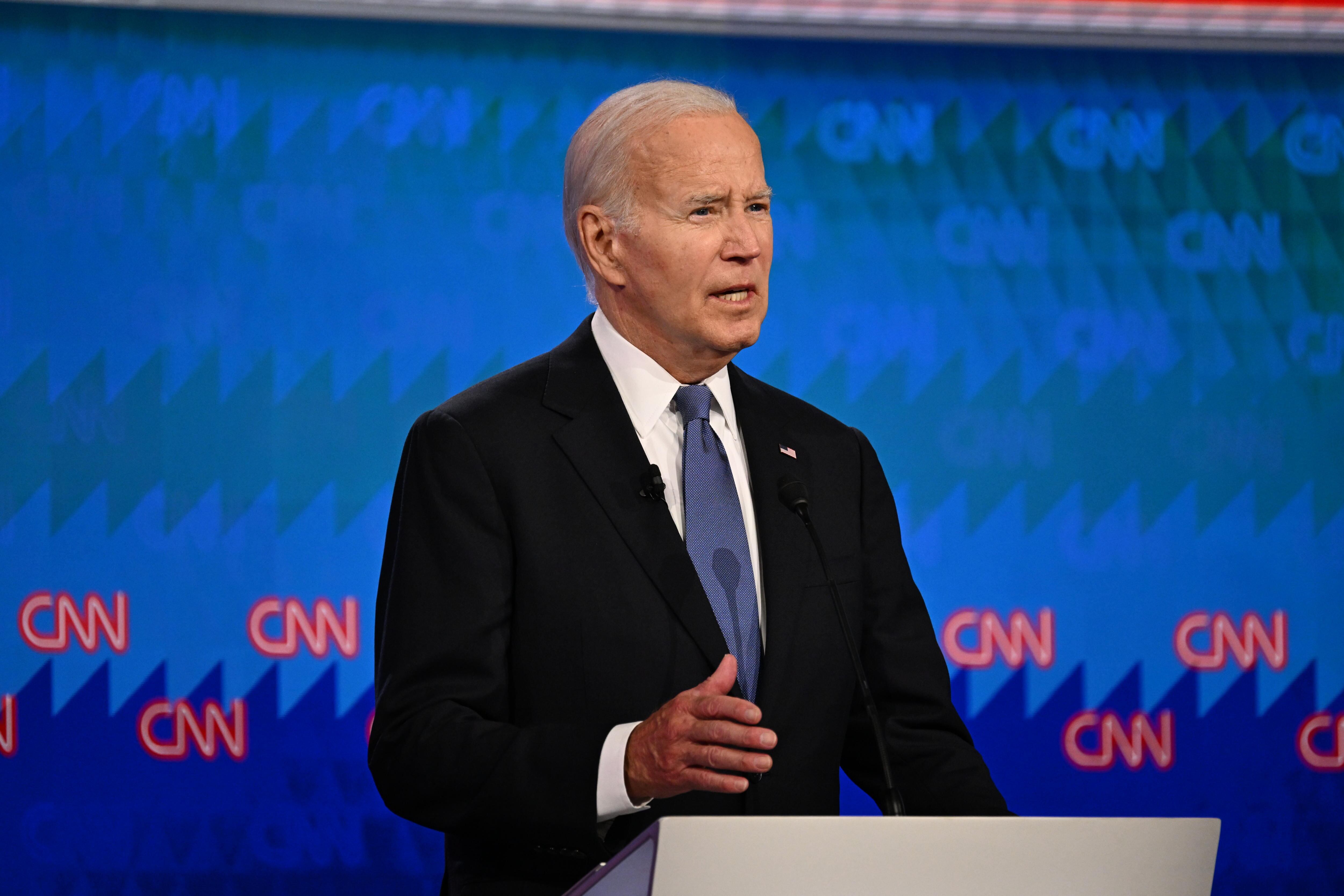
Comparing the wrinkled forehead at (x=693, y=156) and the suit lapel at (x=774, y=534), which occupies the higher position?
the wrinkled forehead at (x=693, y=156)

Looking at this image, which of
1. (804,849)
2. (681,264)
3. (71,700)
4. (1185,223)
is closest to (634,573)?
(681,264)

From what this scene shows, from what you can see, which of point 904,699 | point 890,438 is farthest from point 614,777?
point 890,438

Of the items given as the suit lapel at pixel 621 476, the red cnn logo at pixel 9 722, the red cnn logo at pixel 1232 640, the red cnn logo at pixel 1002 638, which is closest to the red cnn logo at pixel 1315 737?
the red cnn logo at pixel 1232 640

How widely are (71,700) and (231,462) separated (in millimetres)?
616

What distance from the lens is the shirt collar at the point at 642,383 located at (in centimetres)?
185

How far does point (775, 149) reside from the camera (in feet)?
10.5

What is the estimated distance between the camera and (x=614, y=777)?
1.44 metres

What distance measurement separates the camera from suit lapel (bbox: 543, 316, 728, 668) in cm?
167

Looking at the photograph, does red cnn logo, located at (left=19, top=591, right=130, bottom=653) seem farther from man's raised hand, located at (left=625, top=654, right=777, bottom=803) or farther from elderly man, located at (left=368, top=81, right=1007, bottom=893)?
man's raised hand, located at (left=625, top=654, right=777, bottom=803)

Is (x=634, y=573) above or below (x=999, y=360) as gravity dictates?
below

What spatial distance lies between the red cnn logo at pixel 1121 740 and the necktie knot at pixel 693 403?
173 centimetres

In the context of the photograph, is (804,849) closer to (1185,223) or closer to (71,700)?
(71,700)

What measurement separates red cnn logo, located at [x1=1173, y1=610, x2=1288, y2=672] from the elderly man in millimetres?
1530

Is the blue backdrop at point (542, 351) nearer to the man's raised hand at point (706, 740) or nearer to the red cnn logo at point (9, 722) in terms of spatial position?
the red cnn logo at point (9, 722)
